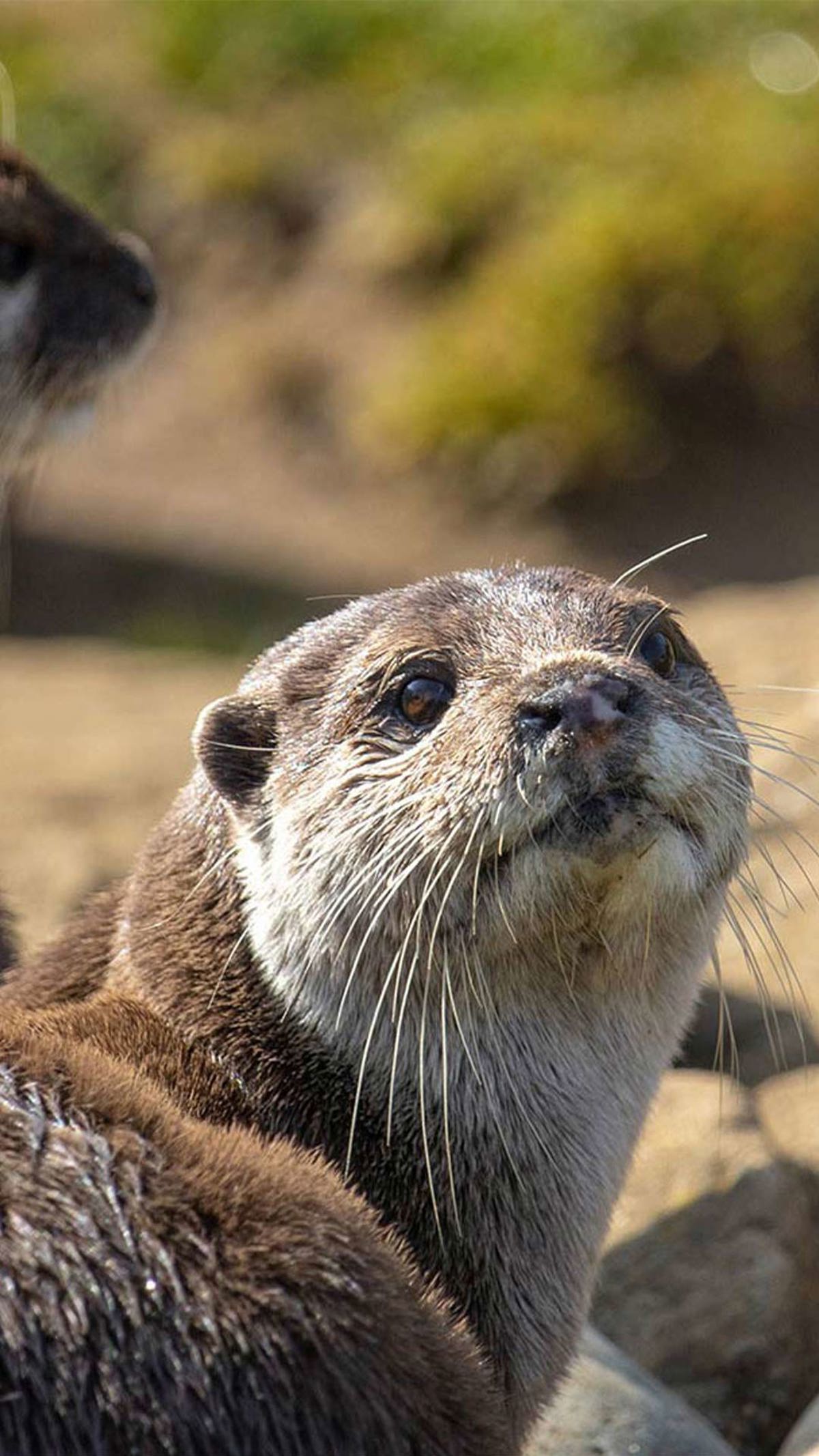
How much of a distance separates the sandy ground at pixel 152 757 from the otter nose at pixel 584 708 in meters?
0.82

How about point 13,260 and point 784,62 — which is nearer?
point 13,260

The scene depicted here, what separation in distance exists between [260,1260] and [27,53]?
1536 centimetres

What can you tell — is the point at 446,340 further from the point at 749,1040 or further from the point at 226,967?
the point at 226,967

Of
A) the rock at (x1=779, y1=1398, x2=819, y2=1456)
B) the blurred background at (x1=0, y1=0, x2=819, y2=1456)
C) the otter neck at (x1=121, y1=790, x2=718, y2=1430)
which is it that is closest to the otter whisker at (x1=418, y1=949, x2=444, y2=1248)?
the otter neck at (x1=121, y1=790, x2=718, y2=1430)

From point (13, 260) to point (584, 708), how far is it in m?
4.22

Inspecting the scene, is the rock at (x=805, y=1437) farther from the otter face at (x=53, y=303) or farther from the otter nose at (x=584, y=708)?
the otter face at (x=53, y=303)

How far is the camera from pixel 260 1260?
2.62 m

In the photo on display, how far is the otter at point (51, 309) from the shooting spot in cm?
655

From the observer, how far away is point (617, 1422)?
3.62 meters

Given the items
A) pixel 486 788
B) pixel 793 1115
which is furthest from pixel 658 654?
pixel 793 1115

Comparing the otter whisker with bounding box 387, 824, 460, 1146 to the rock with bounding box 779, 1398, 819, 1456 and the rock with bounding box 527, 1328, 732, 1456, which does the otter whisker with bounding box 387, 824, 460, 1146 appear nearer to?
the rock with bounding box 527, 1328, 732, 1456

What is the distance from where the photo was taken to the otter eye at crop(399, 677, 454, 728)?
10.6 ft

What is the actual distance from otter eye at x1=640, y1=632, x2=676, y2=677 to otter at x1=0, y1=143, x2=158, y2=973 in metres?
3.73

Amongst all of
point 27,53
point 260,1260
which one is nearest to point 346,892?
point 260,1260
